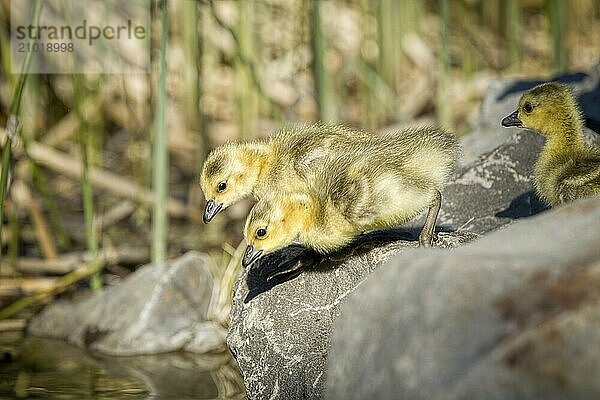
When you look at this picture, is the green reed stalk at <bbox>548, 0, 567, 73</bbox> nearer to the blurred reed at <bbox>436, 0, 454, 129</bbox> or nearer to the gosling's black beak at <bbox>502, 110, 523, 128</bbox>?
the blurred reed at <bbox>436, 0, 454, 129</bbox>

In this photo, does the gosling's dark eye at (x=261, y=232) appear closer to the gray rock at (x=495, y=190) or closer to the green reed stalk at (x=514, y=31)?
the gray rock at (x=495, y=190)

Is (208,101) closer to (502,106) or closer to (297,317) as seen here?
(502,106)

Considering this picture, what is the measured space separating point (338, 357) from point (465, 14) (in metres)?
7.00

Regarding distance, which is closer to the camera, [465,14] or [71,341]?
[71,341]

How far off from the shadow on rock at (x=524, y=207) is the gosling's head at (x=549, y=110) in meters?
0.31

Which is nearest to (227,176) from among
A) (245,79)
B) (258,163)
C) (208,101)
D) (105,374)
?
(258,163)

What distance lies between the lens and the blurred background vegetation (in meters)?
5.75

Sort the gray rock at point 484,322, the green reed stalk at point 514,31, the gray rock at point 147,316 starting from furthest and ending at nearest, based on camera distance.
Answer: the green reed stalk at point 514,31
the gray rock at point 147,316
the gray rock at point 484,322

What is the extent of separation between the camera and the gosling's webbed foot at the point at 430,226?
336cm

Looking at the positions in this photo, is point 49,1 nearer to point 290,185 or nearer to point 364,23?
point 364,23

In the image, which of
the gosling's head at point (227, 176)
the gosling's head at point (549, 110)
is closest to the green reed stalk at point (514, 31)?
the gosling's head at point (549, 110)

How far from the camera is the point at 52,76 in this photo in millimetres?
8039

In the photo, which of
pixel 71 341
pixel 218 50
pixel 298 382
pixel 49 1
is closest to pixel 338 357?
pixel 298 382

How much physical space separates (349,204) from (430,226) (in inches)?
11.5
